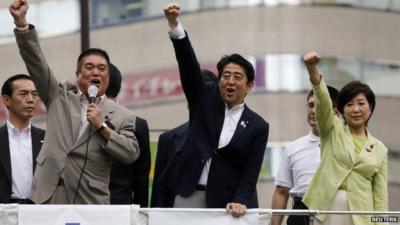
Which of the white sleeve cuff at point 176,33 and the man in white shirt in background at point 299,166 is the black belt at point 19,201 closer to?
the white sleeve cuff at point 176,33

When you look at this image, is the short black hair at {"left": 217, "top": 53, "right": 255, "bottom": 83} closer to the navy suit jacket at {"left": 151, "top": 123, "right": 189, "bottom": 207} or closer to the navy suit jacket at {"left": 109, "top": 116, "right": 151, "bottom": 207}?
the navy suit jacket at {"left": 151, "top": 123, "right": 189, "bottom": 207}

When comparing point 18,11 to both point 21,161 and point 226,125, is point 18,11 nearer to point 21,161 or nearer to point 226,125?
point 21,161

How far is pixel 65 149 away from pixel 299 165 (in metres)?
2.24

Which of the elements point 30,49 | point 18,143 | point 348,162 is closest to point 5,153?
point 18,143

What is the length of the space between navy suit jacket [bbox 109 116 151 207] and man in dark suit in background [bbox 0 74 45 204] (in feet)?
1.91

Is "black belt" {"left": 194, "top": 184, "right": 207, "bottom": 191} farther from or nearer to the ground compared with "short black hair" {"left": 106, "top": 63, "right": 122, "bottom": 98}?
nearer to the ground

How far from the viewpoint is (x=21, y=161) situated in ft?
30.6

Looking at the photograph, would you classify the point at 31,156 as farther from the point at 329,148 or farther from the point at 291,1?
the point at 291,1

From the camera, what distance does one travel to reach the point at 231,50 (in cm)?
2741

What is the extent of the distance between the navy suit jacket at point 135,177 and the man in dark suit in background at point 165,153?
9 centimetres

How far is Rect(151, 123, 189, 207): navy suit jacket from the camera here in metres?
9.30

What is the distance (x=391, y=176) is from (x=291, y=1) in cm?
421

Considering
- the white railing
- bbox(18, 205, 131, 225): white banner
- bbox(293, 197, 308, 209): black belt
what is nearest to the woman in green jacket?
the white railing

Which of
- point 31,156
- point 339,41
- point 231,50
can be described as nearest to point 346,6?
point 339,41
